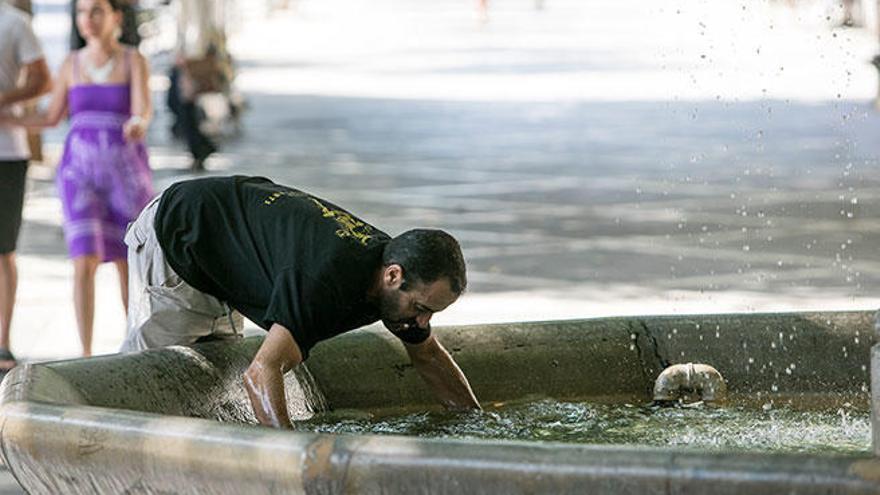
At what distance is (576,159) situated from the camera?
19172 mm

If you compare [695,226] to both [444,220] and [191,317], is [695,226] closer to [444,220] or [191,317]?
[444,220]

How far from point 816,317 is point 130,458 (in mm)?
2791

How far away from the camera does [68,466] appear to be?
4789mm

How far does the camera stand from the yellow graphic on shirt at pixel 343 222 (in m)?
5.47

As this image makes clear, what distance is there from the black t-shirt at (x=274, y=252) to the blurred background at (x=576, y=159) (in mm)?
3877

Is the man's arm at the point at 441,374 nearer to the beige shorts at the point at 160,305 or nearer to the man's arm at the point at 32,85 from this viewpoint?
the beige shorts at the point at 160,305

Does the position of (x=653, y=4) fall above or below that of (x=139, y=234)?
below

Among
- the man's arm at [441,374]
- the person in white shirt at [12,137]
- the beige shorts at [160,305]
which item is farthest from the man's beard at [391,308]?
the person in white shirt at [12,137]

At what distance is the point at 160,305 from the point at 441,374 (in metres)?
0.90

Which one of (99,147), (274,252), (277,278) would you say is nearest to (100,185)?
(99,147)

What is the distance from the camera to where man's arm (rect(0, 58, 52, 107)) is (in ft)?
31.7

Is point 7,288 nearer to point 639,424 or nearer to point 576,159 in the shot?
point 639,424

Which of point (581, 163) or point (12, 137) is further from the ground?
point (12, 137)

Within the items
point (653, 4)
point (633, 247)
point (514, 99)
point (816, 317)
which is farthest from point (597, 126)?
point (653, 4)
